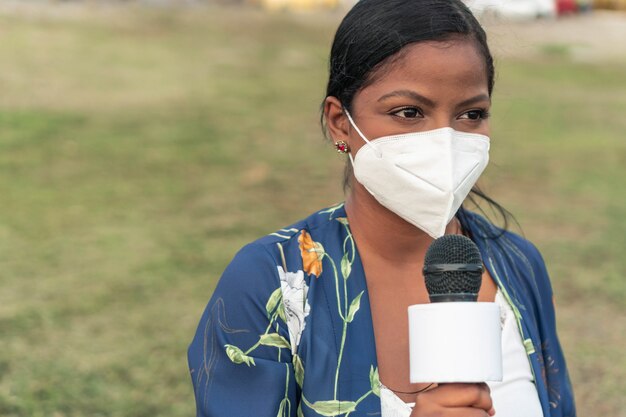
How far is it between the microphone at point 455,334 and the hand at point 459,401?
0.11 feet

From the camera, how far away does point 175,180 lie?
8.98 meters

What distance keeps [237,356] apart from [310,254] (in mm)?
322

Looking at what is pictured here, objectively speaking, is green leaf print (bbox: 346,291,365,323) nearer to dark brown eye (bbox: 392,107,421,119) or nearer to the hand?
dark brown eye (bbox: 392,107,421,119)

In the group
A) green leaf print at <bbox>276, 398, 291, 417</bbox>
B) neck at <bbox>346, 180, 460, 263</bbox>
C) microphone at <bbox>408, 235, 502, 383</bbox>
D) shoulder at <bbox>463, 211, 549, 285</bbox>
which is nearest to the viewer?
microphone at <bbox>408, 235, 502, 383</bbox>

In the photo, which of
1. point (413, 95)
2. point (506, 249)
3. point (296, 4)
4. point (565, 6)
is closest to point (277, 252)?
point (413, 95)

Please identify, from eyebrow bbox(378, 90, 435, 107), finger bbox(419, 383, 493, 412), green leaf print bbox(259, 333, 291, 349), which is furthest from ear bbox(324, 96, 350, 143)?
finger bbox(419, 383, 493, 412)

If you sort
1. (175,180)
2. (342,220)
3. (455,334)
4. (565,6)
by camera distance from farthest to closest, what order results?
(565,6) < (175,180) < (342,220) < (455,334)

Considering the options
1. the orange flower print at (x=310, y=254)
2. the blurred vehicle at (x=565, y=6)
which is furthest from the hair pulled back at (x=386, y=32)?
the blurred vehicle at (x=565, y=6)

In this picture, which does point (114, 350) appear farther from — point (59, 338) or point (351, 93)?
point (351, 93)

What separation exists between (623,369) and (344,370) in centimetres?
363

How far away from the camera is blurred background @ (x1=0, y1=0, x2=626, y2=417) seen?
509cm

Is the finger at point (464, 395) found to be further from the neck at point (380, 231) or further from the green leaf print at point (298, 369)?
the neck at point (380, 231)

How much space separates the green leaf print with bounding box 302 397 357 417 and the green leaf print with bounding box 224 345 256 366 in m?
0.18

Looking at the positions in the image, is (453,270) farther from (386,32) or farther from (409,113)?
(386,32)
